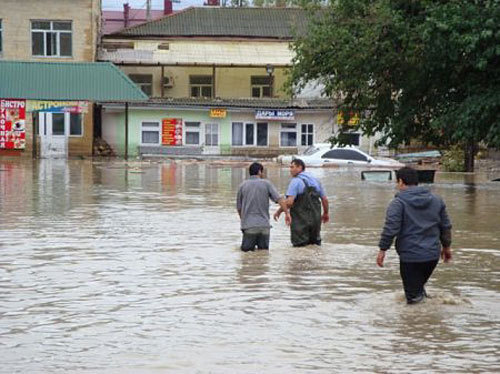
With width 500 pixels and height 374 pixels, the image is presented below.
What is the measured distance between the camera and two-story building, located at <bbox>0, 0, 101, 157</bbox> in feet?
199

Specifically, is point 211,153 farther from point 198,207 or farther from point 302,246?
point 302,246

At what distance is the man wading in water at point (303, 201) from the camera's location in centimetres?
1577

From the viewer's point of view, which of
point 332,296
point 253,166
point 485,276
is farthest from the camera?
point 253,166

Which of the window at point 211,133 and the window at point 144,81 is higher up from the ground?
the window at point 144,81

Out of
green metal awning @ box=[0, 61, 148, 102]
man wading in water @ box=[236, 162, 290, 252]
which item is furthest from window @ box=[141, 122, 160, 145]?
man wading in water @ box=[236, 162, 290, 252]

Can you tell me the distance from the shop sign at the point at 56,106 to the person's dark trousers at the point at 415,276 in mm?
47849

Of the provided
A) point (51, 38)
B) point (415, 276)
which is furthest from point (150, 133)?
point (415, 276)

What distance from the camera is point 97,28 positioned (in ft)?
216

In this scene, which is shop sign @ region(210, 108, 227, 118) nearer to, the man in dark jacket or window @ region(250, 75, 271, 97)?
window @ region(250, 75, 271, 97)

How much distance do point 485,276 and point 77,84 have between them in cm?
4737

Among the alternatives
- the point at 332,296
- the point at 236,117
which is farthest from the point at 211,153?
the point at 332,296

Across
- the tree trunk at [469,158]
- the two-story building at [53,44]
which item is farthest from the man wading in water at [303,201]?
the two-story building at [53,44]

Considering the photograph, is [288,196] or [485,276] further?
[288,196]

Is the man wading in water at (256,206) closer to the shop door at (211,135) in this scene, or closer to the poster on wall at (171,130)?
the poster on wall at (171,130)
